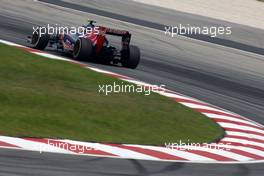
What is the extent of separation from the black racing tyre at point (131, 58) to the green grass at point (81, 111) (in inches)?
89.6

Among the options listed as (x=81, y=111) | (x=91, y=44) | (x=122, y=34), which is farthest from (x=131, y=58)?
(x=81, y=111)

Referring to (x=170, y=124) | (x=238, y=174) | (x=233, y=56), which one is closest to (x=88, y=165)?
(x=238, y=174)

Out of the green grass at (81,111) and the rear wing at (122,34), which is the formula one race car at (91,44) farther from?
the green grass at (81,111)

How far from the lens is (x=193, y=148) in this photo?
14.8 m

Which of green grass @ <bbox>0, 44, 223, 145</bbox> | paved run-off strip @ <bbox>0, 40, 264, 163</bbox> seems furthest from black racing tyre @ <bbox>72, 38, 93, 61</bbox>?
paved run-off strip @ <bbox>0, 40, 264, 163</bbox>

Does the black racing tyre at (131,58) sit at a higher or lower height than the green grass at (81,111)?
higher

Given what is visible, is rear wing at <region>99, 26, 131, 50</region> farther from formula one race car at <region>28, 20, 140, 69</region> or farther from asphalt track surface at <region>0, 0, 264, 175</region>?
A: asphalt track surface at <region>0, 0, 264, 175</region>

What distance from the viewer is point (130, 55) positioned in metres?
22.7

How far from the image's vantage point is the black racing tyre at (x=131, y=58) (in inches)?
894

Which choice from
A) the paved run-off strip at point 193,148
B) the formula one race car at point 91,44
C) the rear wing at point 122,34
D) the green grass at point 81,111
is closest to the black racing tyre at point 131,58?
the formula one race car at point 91,44

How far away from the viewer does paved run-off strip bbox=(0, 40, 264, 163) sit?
1295 cm

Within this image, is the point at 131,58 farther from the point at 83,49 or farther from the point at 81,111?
the point at 81,111

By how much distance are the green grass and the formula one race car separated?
1553 mm

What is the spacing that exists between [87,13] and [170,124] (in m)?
17.3
